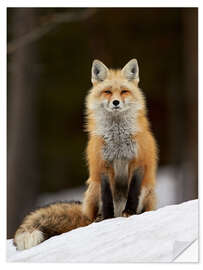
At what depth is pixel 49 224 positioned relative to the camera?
362cm

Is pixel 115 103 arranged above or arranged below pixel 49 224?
above

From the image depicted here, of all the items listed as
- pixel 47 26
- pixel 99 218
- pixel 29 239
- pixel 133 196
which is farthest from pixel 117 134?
pixel 47 26

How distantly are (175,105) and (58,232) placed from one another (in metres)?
→ 1.17

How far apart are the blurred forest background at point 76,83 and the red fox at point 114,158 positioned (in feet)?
0.28

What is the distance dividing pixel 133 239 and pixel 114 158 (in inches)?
20.9

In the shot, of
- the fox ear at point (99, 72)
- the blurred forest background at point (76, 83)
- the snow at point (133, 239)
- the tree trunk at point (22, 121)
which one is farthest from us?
the tree trunk at point (22, 121)

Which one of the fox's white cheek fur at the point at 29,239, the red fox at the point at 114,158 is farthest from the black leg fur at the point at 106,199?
the fox's white cheek fur at the point at 29,239

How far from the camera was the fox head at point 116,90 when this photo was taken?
11.6ft

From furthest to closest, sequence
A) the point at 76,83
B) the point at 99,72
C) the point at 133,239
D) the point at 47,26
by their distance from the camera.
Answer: the point at 47,26 → the point at 76,83 → the point at 99,72 → the point at 133,239

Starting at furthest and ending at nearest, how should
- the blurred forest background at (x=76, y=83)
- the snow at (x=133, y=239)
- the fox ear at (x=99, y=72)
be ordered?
the blurred forest background at (x=76, y=83), the fox ear at (x=99, y=72), the snow at (x=133, y=239)

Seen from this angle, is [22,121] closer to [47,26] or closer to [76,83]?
[76,83]

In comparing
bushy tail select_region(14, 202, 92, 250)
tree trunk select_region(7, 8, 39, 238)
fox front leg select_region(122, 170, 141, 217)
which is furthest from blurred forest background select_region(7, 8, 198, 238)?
fox front leg select_region(122, 170, 141, 217)

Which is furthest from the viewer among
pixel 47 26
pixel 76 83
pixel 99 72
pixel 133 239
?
pixel 47 26

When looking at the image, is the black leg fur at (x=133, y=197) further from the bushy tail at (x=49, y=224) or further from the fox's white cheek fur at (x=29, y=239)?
the fox's white cheek fur at (x=29, y=239)
